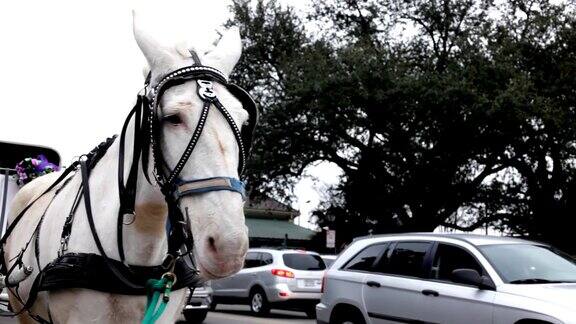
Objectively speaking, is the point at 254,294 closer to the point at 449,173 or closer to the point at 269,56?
the point at 449,173

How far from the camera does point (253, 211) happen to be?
52281 mm

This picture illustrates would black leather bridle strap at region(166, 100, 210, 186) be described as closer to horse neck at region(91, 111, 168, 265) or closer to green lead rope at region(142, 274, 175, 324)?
horse neck at region(91, 111, 168, 265)

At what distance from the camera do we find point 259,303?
60.3 ft

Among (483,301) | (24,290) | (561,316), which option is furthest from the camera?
(483,301)

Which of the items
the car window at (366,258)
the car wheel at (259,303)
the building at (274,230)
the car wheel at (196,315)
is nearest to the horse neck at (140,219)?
the car window at (366,258)

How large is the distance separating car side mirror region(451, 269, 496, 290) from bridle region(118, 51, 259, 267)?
5.29 meters

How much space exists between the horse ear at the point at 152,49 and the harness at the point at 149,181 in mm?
96

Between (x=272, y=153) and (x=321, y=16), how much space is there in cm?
844

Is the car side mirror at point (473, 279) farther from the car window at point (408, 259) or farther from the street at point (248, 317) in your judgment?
the street at point (248, 317)

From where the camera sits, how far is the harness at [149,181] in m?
2.57

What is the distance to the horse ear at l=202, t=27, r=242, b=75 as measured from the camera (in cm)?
302

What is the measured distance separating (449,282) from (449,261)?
0.38m

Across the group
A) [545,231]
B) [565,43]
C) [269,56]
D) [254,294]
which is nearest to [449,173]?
[545,231]

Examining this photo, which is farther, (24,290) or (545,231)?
(545,231)
